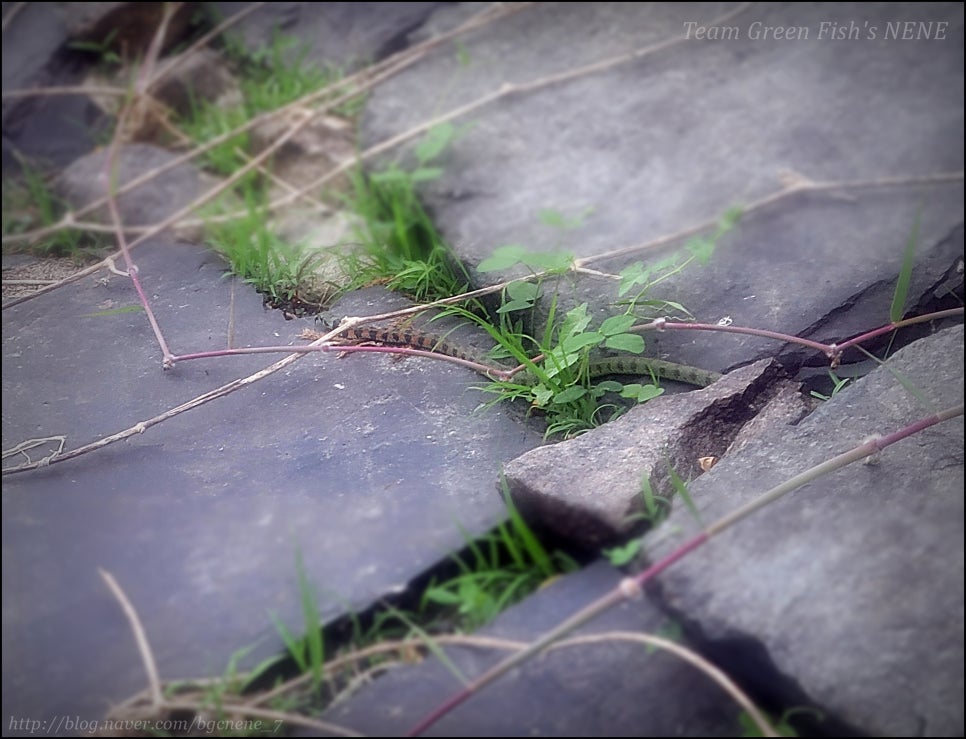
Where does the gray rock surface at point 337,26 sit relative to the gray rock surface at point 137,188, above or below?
above

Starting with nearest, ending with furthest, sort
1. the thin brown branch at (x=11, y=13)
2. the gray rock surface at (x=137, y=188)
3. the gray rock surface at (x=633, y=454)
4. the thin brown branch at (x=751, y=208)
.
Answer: the gray rock surface at (x=633, y=454)
the thin brown branch at (x=751, y=208)
the gray rock surface at (x=137, y=188)
the thin brown branch at (x=11, y=13)

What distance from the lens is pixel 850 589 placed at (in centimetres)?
153

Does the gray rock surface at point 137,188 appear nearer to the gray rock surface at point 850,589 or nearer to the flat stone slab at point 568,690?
the flat stone slab at point 568,690

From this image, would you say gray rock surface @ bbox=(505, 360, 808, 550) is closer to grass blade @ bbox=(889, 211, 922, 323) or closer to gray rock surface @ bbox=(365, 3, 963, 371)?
gray rock surface @ bbox=(365, 3, 963, 371)

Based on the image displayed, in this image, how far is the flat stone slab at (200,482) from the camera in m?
1.52

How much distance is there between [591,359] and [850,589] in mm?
1113

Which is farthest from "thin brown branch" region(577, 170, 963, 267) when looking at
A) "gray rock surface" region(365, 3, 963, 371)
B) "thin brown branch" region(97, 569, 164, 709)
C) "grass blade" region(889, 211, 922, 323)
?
"thin brown branch" region(97, 569, 164, 709)

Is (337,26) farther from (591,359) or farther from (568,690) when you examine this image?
(568,690)

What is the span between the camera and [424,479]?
1989 mm

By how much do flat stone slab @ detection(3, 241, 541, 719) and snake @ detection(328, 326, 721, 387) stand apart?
8cm

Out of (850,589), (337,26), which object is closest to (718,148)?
(850,589)

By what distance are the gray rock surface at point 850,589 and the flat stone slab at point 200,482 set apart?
44 cm

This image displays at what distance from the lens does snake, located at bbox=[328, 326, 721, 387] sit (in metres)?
2.45

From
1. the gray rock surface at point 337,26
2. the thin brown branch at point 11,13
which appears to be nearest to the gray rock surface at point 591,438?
the gray rock surface at point 337,26
